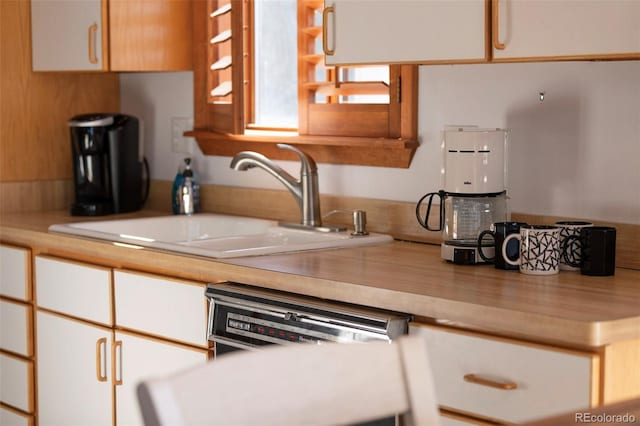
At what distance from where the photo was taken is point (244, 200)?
348cm

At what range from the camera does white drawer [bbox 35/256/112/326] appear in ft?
9.73

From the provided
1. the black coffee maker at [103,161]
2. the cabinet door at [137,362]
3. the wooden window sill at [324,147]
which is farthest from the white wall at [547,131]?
the black coffee maker at [103,161]

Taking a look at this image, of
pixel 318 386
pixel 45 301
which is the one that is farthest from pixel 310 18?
pixel 318 386

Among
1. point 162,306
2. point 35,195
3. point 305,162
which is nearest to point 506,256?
point 305,162

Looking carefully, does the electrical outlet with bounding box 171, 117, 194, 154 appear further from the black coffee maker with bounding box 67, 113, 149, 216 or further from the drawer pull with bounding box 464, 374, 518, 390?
the drawer pull with bounding box 464, 374, 518, 390

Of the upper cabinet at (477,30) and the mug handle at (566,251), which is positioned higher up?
the upper cabinet at (477,30)

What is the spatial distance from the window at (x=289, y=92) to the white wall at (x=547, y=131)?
0.22ft

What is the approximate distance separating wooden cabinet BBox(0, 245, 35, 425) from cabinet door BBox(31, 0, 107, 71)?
68 cm

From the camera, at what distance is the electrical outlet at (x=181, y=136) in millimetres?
3688

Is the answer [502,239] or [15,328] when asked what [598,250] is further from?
[15,328]

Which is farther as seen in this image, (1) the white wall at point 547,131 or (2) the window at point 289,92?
(2) the window at point 289,92

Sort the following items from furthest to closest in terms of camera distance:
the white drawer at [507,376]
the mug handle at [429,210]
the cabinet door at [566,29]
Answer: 1. the mug handle at [429,210]
2. the cabinet door at [566,29]
3. the white drawer at [507,376]

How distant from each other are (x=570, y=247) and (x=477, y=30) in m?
0.53

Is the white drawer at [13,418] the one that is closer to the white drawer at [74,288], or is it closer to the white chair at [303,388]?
the white drawer at [74,288]
